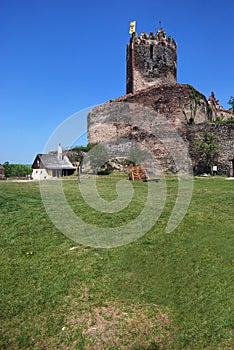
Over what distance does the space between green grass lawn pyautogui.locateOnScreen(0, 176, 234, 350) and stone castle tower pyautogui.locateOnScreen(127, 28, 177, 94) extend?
33.2 metres

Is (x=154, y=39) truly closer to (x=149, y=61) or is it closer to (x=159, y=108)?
(x=149, y=61)

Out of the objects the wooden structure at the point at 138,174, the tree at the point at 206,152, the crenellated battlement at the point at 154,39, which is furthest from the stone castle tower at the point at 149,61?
the wooden structure at the point at 138,174

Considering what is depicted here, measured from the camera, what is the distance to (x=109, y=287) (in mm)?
5965

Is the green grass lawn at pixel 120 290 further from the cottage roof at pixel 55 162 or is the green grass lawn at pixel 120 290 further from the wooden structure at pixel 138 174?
the cottage roof at pixel 55 162

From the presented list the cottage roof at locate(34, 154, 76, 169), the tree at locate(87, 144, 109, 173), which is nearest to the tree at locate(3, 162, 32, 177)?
the cottage roof at locate(34, 154, 76, 169)

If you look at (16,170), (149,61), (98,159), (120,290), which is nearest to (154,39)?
(149,61)

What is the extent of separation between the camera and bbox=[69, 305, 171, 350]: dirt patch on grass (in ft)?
15.1

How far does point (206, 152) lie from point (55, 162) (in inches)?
843

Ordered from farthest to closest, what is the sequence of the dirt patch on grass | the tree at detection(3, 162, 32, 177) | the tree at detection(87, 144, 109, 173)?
the tree at detection(3, 162, 32, 177) → the tree at detection(87, 144, 109, 173) → the dirt patch on grass

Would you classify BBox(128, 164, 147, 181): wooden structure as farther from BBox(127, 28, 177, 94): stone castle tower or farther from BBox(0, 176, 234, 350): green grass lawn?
BBox(127, 28, 177, 94): stone castle tower

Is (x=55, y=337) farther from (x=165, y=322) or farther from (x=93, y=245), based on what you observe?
(x=93, y=245)

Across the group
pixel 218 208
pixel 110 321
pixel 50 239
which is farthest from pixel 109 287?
pixel 218 208

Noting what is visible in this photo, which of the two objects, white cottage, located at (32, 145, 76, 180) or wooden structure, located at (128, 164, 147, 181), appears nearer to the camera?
wooden structure, located at (128, 164, 147, 181)

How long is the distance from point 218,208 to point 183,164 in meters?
18.1
